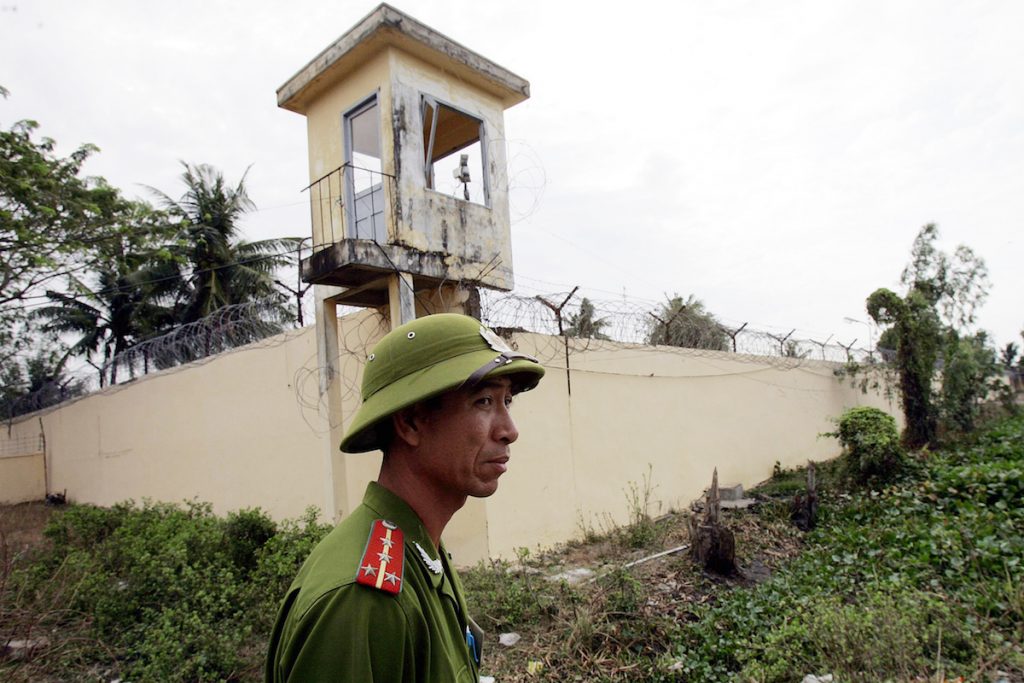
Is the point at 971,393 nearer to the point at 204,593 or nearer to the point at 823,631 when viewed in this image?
the point at 823,631

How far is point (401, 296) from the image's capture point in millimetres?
6070

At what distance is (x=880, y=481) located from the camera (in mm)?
8492

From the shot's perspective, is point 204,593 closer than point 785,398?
Yes

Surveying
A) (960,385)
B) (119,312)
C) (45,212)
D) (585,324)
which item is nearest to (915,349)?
(960,385)

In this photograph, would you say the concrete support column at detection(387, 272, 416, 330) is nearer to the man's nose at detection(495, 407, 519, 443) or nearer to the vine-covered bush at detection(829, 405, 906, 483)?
the man's nose at detection(495, 407, 519, 443)

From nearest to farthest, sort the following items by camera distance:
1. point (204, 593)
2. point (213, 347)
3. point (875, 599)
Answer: point (875, 599) → point (204, 593) → point (213, 347)

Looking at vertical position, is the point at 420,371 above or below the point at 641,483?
above

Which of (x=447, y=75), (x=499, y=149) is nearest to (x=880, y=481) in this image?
(x=499, y=149)

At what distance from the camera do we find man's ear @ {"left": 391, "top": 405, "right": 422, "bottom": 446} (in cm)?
134

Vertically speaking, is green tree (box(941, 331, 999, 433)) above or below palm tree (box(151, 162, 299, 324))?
below

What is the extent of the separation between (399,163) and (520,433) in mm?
3117

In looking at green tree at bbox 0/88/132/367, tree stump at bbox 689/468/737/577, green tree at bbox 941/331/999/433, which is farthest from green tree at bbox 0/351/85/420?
green tree at bbox 941/331/999/433

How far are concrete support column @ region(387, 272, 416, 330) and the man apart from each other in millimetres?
4670

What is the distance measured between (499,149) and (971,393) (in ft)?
36.0
